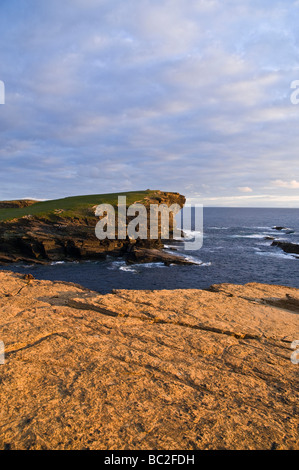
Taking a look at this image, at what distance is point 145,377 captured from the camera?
24.3 ft

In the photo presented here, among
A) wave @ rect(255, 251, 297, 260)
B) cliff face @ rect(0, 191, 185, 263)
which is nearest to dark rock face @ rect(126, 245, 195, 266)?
cliff face @ rect(0, 191, 185, 263)

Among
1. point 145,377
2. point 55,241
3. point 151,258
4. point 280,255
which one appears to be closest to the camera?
point 145,377

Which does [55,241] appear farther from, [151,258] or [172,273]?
[172,273]

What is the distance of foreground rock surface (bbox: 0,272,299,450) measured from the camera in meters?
5.42

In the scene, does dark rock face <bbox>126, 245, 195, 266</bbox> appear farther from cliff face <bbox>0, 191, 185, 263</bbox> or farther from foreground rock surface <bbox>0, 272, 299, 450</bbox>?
foreground rock surface <bbox>0, 272, 299, 450</bbox>

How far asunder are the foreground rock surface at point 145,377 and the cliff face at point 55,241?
37.8 metres

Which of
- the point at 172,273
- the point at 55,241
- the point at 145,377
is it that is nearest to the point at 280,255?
the point at 172,273

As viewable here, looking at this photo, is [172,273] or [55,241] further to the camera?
[55,241]

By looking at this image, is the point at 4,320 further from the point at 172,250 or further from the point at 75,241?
the point at 172,250

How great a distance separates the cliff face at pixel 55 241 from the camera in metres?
49.3

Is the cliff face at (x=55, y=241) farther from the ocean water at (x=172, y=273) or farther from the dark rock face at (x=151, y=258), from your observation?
the ocean water at (x=172, y=273)

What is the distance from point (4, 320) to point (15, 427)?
6.43 m

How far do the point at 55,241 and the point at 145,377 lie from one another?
156 ft

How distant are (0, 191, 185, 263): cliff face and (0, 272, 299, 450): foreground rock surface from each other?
37.8 meters
